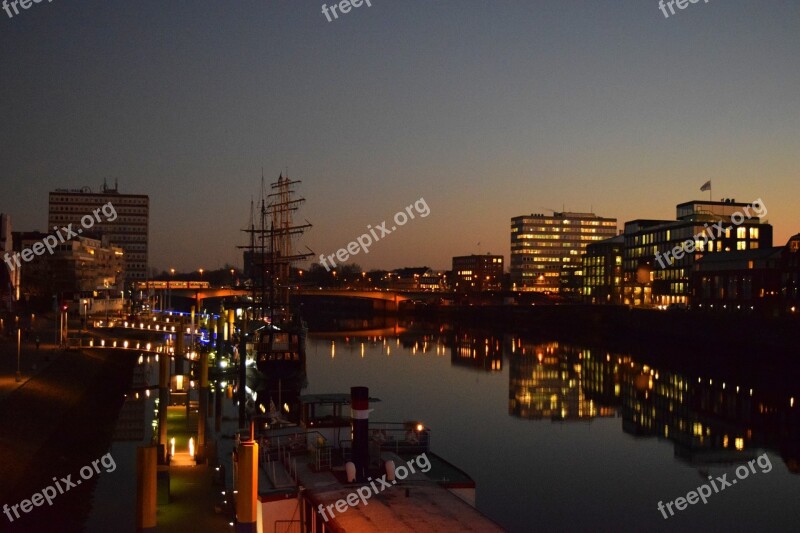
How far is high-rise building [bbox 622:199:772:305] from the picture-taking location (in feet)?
320

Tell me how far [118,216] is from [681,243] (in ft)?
376

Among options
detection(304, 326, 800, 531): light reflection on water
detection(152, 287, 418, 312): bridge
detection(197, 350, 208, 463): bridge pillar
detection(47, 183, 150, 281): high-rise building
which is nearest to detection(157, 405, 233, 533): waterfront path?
detection(197, 350, 208, 463): bridge pillar

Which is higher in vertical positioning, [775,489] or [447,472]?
[447,472]

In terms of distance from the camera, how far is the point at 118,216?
160 metres

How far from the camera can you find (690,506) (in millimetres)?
22219

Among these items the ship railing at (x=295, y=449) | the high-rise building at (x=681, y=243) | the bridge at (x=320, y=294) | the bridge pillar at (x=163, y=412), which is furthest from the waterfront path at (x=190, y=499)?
the high-rise building at (x=681, y=243)

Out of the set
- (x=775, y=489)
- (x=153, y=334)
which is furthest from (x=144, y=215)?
(x=775, y=489)

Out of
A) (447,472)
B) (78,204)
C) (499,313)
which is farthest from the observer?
(78,204)

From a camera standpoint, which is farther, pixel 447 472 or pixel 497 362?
pixel 497 362

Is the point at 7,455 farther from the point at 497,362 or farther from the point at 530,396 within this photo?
the point at 497,362

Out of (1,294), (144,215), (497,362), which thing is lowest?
(497,362)

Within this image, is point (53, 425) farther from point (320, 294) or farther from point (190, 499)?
point (320, 294)

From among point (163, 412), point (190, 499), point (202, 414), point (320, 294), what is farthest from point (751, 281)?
point (190, 499)

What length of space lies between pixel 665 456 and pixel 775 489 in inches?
201
